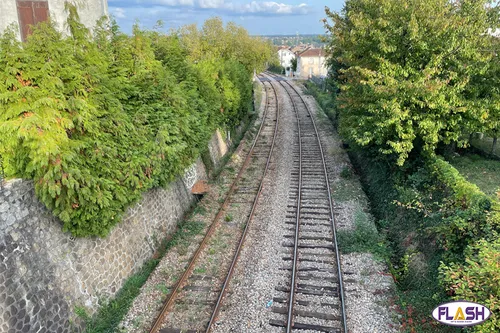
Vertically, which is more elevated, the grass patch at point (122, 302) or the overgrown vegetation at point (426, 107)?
the overgrown vegetation at point (426, 107)

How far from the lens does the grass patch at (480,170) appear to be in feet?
39.7

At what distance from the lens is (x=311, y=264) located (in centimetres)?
1058

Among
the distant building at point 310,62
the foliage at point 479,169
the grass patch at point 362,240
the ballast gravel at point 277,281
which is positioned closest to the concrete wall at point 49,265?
the ballast gravel at point 277,281

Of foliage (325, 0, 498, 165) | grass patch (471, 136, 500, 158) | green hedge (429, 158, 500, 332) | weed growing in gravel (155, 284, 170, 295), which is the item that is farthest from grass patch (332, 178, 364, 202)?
weed growing in gravel (155, 284, 170, 295)

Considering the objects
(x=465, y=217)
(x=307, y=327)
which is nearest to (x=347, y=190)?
(x=465, y=217)

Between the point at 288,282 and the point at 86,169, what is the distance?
5878 mm

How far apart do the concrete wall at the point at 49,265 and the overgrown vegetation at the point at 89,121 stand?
19.4 inches

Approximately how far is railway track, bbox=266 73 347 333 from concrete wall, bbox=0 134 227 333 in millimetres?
4486

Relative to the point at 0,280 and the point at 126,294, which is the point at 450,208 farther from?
the point at 0,280

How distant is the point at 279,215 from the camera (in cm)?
1369

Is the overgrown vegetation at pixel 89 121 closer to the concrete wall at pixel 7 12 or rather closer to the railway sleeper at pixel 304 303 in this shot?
the concrete wall at pixel 7 12

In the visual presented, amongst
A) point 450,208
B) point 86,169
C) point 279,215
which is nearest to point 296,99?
point 279,215

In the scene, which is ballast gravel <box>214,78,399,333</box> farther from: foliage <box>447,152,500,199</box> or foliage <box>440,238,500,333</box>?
foliage <box>447,152,500,199</box>

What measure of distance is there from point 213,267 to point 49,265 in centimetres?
442
